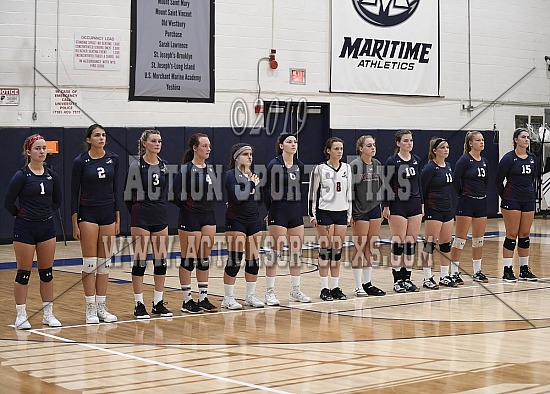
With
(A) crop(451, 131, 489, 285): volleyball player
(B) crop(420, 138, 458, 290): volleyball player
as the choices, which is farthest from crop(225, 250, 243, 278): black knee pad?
(A) crop(451, 131, 489, 285): volleyball player

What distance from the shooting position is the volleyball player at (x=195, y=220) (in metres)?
9.67

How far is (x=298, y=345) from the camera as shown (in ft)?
26.0

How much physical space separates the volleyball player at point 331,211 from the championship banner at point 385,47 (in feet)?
33.9

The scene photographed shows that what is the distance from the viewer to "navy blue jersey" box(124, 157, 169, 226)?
30.8ft

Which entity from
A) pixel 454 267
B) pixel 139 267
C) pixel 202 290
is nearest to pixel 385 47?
pixel 454 267

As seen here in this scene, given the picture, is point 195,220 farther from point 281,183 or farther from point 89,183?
point 89,183

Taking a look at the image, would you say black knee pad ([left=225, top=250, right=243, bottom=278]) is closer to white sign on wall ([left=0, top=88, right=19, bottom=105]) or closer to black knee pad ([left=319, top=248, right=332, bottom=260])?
black knee pad ([left=319, top=248, right=332, bottom=260])

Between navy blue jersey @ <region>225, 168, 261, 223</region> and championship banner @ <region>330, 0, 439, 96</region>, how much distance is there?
11.1 m

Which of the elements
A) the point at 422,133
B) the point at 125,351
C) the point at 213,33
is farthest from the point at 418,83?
the point at 125,351

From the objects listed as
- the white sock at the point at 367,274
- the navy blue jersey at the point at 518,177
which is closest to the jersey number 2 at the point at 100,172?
the white sock at the point at 367,274

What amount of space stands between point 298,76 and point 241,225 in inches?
426

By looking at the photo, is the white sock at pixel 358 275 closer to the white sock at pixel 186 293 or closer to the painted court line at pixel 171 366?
the white sock at pixel 186 293

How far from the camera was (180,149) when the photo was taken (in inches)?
736

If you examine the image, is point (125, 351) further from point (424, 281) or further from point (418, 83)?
point (418, 83)
